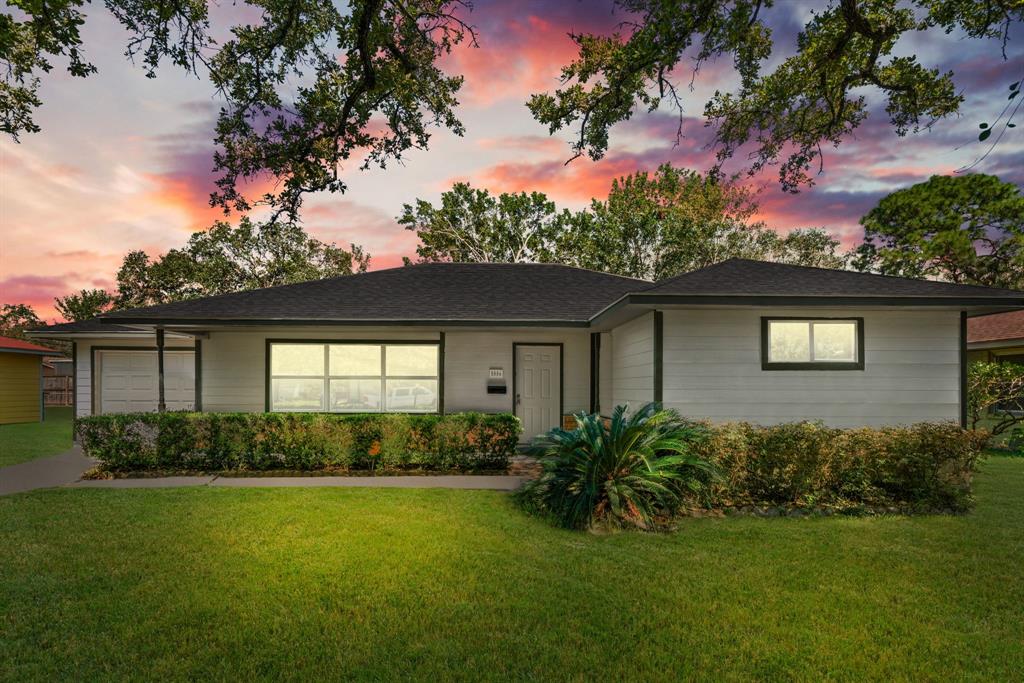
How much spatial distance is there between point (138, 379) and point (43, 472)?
20.9ft

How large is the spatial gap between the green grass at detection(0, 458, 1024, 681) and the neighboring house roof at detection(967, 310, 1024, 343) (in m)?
15.2

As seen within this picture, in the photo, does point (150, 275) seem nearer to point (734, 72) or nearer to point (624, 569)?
point (734, 72)

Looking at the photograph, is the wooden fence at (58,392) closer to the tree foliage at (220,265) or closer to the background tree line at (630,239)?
the tree foliage at (220,265)

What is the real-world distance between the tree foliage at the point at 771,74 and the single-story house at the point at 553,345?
112 inches

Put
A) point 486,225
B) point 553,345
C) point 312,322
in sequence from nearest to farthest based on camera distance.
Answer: point 312,322 → point 553,345 → point 486,225

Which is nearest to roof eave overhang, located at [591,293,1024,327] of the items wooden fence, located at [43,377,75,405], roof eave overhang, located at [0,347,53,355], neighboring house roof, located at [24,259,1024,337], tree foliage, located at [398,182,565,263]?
neighboring house roof, located at [24,259,1024,337]

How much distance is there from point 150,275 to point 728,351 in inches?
1246

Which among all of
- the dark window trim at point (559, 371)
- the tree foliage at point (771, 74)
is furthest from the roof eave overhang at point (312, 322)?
the tree foliage at point (771, 74)

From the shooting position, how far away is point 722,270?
31.7 feet

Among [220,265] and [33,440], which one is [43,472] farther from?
[220,265]

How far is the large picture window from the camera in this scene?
1145cm

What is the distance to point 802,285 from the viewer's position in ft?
28.7

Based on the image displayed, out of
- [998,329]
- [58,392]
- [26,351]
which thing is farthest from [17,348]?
[998,329]

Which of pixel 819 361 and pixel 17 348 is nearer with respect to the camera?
pixel 819 361
